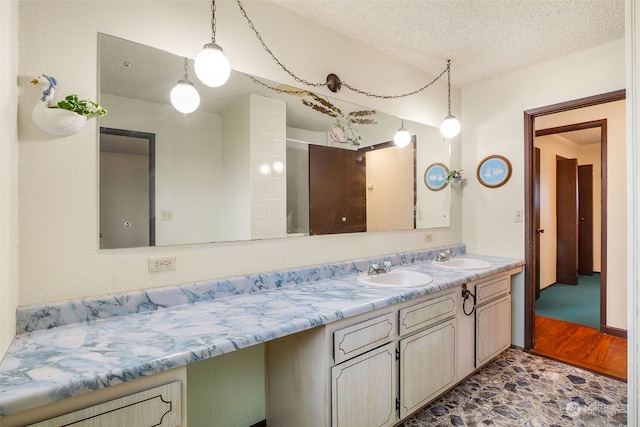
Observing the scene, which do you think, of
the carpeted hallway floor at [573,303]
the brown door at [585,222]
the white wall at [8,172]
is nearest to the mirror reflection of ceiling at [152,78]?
the white wall at [8,172]

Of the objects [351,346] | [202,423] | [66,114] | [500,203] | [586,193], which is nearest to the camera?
[66,114]

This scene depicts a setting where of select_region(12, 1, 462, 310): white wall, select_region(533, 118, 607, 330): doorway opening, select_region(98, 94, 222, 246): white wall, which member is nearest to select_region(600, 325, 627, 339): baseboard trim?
select_region(533, 118, 607, 330): doorway opening

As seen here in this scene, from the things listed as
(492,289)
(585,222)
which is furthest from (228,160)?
(585,222)

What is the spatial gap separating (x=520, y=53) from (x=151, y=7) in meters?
2.56

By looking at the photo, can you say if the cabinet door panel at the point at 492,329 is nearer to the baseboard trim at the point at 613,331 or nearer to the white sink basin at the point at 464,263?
the white sink basin at the point at 464,263

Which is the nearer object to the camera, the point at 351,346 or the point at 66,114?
the point at 66,114

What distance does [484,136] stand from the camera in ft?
9.54

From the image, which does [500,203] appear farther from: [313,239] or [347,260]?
[313,239]

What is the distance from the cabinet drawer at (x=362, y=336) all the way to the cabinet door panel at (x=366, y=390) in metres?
0.03

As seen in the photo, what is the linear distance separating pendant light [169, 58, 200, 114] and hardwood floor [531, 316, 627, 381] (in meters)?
3.19

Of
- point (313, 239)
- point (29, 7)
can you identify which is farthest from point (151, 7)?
point (313, 239)

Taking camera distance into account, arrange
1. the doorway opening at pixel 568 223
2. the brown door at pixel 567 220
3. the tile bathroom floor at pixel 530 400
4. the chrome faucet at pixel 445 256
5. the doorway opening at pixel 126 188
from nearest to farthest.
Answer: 1. the doorway opening at pixel 126 188
2. the tile bathroom floor at pixel 530 400
3. the chrome faucet at pixel 445 256
4. the doorway opening at pixel 568 223
5. the brown door at pixel 567 220

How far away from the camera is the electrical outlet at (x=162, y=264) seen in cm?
138

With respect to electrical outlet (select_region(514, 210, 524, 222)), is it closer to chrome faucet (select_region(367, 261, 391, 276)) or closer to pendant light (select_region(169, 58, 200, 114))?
chrome faucet (select_region(367, 261, 391, 276))
